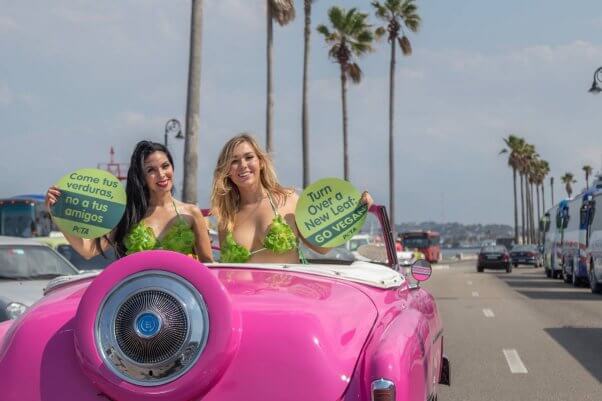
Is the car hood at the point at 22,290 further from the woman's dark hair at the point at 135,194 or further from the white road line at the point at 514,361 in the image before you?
the white road line at the point at 514,361

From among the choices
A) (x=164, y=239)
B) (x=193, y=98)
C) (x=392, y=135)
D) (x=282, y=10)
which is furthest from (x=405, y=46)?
(x=164, y=239)

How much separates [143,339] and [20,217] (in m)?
30.8

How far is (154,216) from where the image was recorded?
5156 mm

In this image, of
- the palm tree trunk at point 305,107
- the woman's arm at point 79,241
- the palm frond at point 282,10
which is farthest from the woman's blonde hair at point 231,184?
the palm tree trunk at point 305,107

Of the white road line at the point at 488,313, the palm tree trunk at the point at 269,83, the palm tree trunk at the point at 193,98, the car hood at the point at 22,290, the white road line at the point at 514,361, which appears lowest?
the white road line at the point at 514,361

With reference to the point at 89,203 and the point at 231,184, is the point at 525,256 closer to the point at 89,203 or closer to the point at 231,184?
the point at 231,184

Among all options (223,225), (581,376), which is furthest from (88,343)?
(581,376)

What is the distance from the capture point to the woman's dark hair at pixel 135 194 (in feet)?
16.8

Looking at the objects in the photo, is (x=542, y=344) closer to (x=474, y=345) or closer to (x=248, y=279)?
(x=474, y=345)

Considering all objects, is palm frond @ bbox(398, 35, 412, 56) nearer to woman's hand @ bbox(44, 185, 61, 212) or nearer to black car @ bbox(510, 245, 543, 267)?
black car @ bbox(510, 245, 543, 267)

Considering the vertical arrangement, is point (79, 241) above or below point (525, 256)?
below

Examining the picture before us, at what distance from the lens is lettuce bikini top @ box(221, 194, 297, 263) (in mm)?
4836

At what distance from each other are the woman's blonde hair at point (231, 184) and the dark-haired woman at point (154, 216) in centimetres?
15

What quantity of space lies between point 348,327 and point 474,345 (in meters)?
8.60
